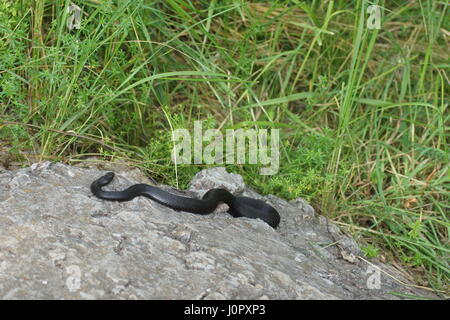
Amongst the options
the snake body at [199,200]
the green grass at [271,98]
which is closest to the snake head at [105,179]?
the snake body at [199,200]

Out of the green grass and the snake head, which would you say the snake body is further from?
the green grass

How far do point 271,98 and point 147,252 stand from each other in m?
2.50

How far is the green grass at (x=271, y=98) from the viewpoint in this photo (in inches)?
167

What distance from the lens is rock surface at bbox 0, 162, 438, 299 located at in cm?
298

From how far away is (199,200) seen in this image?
394cm

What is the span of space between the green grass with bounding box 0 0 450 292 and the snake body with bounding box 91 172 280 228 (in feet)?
0.96

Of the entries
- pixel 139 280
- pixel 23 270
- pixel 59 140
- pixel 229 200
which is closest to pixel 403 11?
pixel 229 200

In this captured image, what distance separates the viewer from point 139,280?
3.02 m

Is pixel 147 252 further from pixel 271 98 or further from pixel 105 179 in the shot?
pixel 271 98

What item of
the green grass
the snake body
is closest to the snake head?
the snake body

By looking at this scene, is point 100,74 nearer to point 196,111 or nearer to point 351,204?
point 196,111

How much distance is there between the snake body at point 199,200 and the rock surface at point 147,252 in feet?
0.20

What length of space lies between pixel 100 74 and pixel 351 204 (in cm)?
217

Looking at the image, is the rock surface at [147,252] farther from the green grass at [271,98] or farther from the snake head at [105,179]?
the green grass at [271,98]
